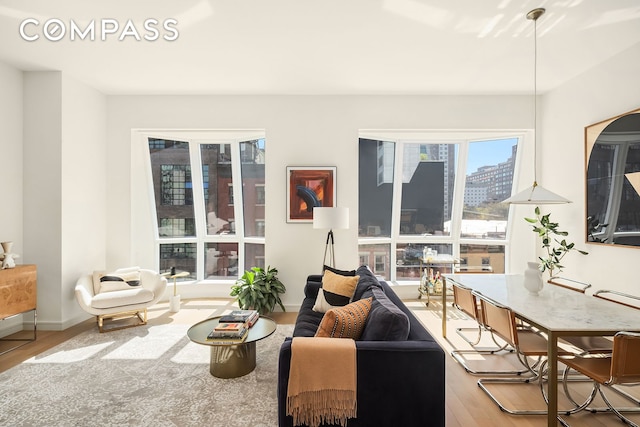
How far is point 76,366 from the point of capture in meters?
3.08

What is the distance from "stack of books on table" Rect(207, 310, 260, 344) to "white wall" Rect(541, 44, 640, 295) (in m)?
4.00

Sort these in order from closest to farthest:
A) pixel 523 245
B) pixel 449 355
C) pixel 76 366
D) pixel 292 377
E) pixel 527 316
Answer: pixel 292 377 → pixel 527 316 → pixel 76 366 → pixel 449 355 → pixel 523 245

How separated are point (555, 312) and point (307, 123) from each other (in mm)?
3797

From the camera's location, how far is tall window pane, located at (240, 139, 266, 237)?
552cm

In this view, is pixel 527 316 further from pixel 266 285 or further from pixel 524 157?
pixel 524 157

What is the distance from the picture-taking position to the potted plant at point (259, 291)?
14.5ft

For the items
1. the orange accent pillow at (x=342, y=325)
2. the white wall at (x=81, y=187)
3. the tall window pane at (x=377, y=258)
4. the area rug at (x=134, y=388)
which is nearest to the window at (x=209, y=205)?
the white wall at (x=81, y=187)

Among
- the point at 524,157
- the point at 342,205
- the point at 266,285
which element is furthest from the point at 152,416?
the point at 524,157

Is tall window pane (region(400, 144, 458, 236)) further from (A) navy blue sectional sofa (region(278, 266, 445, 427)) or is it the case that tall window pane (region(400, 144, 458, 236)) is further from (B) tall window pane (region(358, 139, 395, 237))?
(A) navy blue sectional sofa (region(278, 266, 445, 427))

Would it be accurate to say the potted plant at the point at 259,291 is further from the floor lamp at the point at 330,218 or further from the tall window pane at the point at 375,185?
the tall window pane at the point at 375,185

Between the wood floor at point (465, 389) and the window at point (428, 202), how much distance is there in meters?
1.36

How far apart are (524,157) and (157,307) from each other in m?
6.41

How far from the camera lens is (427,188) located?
562cm

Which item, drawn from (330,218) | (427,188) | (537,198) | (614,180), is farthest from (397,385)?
(427,188)
